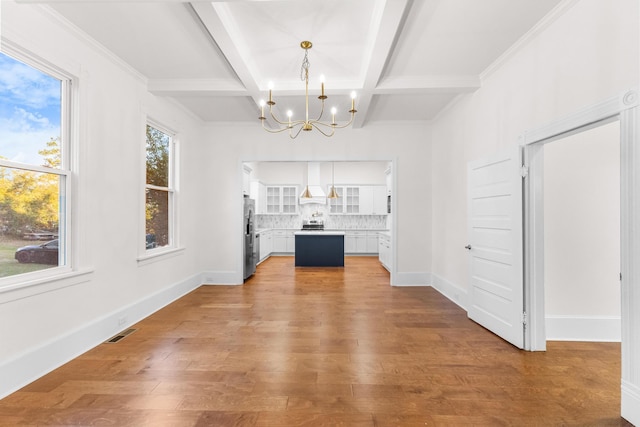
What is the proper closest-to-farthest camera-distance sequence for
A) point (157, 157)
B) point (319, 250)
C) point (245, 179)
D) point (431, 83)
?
point (431, 83)
point (157, 157)
point (245, 179)
point (319, 250)

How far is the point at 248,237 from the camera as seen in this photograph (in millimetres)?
6113

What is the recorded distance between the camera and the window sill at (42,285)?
7.38 ft

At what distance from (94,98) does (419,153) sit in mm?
4911

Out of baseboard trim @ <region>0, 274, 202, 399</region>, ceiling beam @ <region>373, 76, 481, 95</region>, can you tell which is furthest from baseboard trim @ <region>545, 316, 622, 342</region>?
baseboard trim @ <region>0, 274, 202, 399</region>

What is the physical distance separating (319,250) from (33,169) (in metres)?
5.96

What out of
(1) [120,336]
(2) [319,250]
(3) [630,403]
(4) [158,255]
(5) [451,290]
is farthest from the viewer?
(2) [319,250]

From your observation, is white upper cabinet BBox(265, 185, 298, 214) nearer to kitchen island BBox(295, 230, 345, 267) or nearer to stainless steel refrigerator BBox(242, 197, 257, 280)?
kitchen island BBox(295, 230, 345, 267)

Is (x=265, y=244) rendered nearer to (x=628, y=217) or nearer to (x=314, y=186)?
(x=314, y=186)

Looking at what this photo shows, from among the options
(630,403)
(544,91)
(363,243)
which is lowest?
(630,403)

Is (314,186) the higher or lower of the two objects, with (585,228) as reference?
higher

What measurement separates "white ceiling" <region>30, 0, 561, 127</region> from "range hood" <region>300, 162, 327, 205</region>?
18.3ft

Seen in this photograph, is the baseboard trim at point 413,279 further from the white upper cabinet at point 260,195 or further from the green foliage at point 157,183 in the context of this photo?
the white upper cabinet at point 260,195

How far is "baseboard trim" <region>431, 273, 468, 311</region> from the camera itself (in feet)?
14.2

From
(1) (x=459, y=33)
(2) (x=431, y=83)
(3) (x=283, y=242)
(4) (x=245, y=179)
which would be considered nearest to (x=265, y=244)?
(3) (x=283, y=242)
